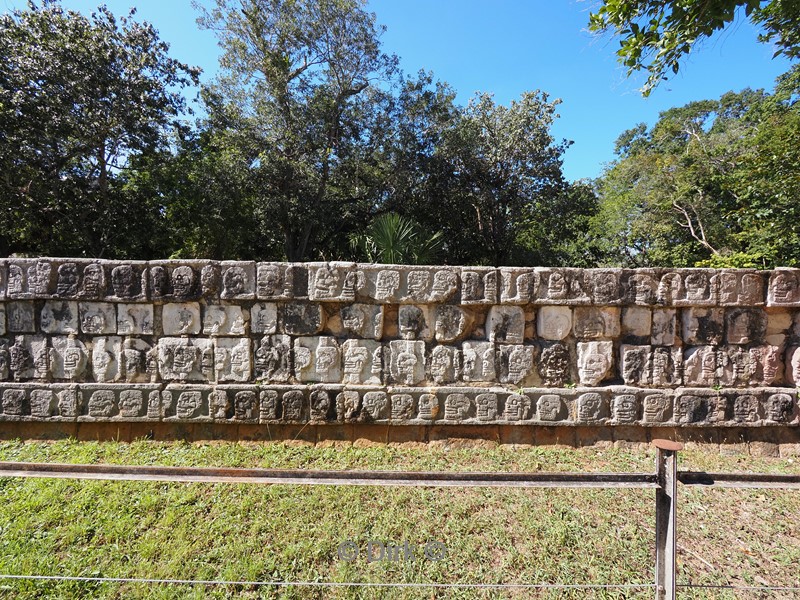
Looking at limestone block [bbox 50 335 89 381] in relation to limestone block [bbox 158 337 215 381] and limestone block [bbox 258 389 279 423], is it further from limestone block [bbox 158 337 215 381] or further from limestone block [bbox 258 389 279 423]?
limestone block [bbox 258 389 279 423]

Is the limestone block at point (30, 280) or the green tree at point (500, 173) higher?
the green tree at point (500, 173)

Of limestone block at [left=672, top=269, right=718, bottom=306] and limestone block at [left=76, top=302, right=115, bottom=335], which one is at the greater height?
limestone block at [left=672, top=269, right=718, bottom=306]

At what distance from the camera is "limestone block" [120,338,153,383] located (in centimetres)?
303

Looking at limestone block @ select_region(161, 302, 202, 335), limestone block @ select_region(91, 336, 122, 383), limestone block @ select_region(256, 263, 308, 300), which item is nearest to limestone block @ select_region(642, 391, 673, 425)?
limestone block @ select_region(256, 263, 308, 300)

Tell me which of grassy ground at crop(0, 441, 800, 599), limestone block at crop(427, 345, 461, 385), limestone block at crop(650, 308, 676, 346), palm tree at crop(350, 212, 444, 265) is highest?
palm tree at crop(350, 212, 444, 265)

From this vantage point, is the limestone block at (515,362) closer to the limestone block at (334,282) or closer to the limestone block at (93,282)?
the limestone block at (334,282)

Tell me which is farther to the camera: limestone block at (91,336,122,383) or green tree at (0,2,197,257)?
green tree at (0,2,197,257)

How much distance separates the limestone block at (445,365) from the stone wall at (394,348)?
12 millimetres

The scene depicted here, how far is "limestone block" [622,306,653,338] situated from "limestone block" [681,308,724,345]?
0.32 meters

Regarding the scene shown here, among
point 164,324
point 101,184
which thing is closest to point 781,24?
point 164,324

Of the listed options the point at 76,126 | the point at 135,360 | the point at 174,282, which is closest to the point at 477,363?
the point at 174,282

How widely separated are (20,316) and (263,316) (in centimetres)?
197

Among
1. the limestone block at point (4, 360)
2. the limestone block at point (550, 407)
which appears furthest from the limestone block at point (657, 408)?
the limestone block at point (4, 360)

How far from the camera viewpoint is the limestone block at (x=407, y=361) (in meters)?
3.06
